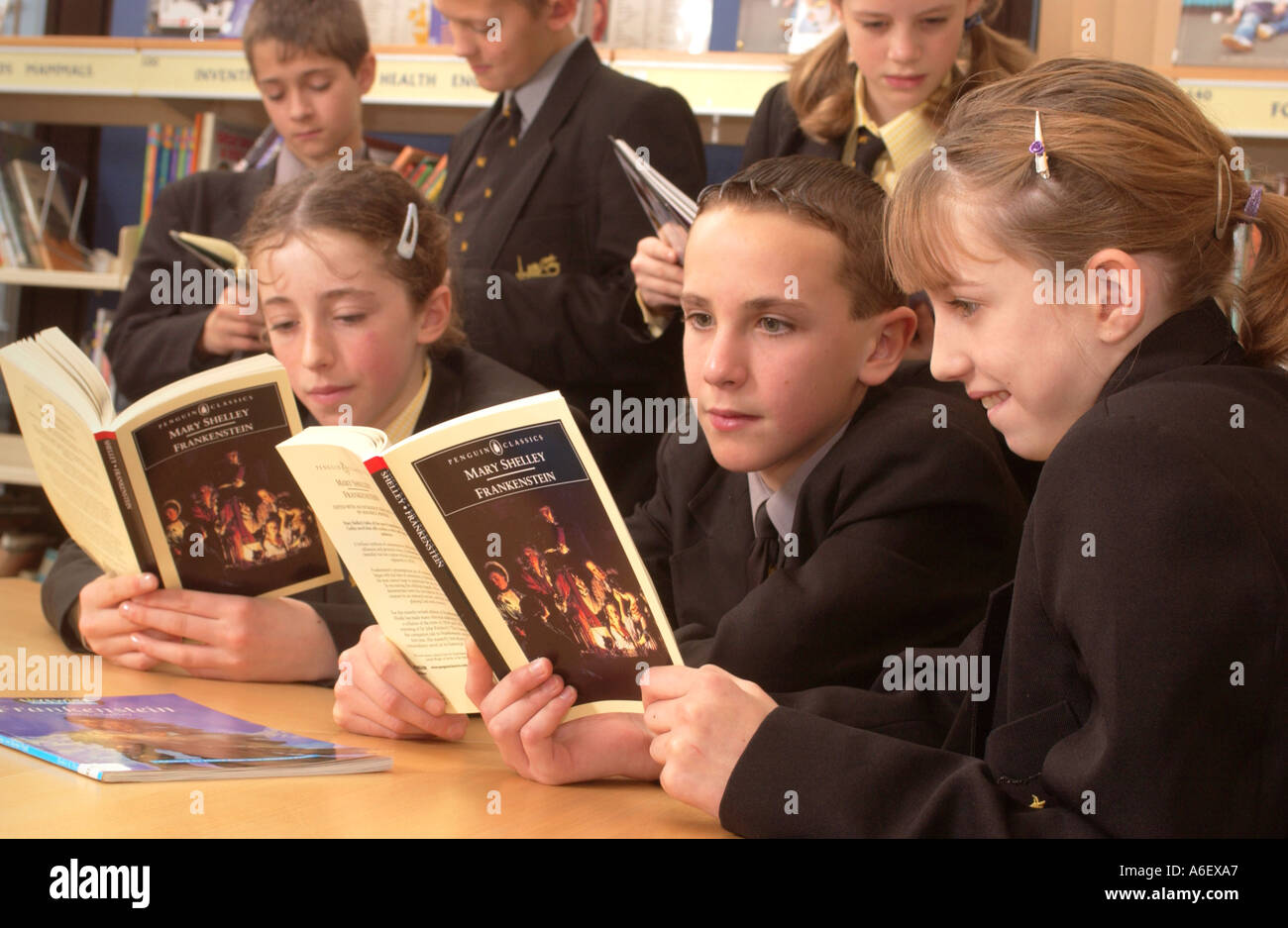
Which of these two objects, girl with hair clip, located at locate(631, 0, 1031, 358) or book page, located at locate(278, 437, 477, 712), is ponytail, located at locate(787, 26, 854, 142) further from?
book page, located at locate(278, 437, 477, 712)

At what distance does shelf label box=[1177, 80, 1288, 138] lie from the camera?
2.48m

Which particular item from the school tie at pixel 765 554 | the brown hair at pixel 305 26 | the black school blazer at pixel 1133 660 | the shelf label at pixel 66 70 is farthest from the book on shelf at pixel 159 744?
the shelf label at pixel 66 70

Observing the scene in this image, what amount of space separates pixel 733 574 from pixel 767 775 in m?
0.57

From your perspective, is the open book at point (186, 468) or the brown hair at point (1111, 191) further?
the open book at point (186, 468)

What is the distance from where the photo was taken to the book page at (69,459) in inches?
53.4

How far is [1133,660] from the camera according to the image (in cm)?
76

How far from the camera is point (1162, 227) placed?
967mm

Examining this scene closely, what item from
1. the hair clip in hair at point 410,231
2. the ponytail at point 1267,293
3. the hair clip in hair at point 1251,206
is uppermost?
the hair clip in hair at point 410,231

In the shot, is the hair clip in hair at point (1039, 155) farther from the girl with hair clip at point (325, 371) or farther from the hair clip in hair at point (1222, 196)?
the girl with hair clip at point (325, 371)

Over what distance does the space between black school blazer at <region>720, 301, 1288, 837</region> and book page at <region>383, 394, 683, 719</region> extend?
15 centimetres

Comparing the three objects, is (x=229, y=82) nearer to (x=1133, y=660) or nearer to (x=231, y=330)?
(x=231, y=330)

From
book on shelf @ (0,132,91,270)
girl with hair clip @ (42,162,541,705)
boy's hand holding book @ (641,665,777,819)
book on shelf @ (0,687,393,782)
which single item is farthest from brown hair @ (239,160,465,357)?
book on shelf @ (0,132,91,270)

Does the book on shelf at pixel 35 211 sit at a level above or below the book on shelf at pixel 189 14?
below

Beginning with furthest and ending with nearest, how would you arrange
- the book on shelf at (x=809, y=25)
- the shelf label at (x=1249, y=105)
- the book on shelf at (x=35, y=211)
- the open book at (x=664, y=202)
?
the book on shelf at (x=35, y=211)
the book on shelf at (x=809, y=25)
the shelf label at (x=1249, y=105)
the open book at (x=664, y=202)
